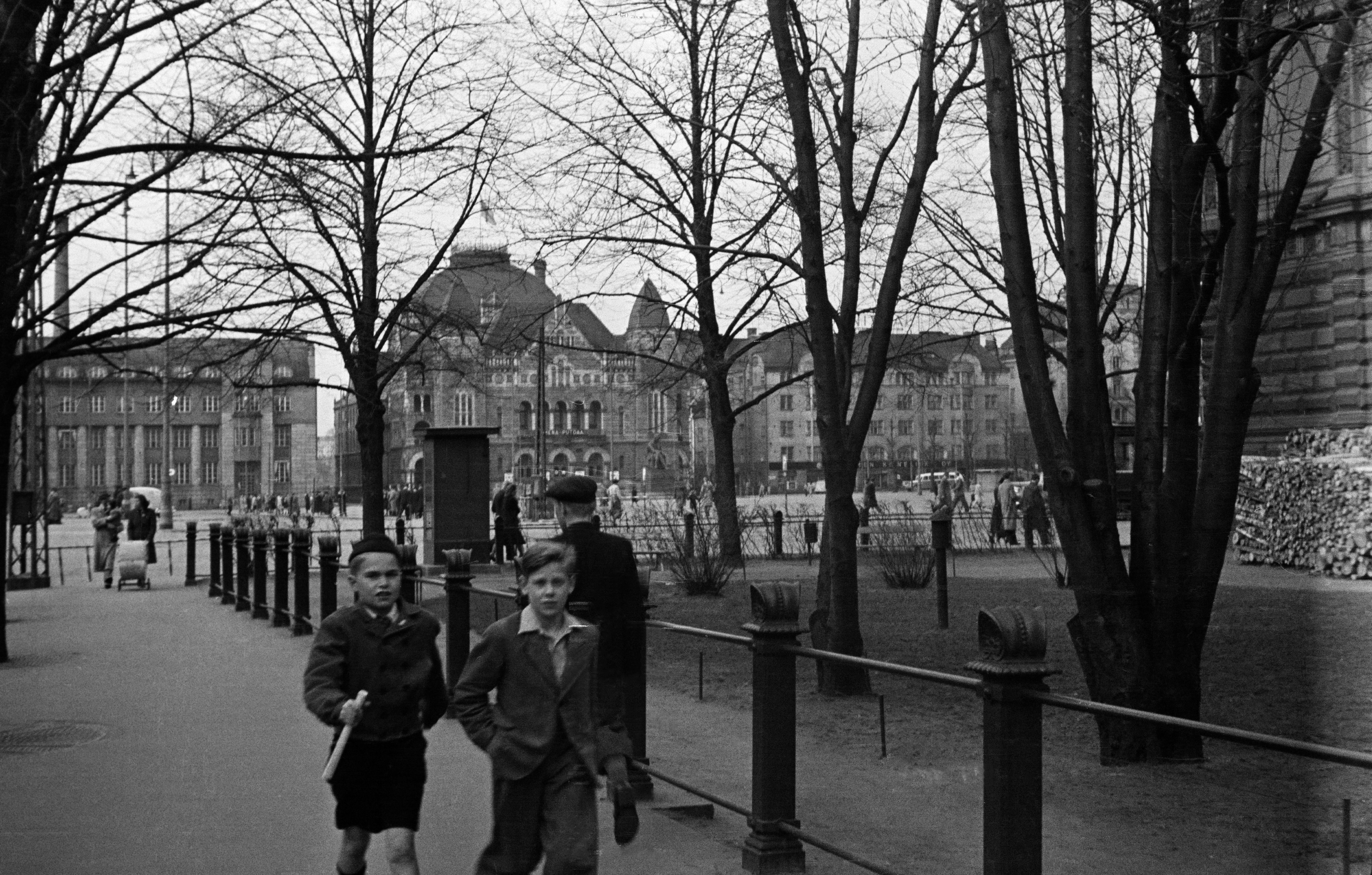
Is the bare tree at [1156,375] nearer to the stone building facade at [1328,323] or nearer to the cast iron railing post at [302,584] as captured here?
the cast iron railing post at [302,584]

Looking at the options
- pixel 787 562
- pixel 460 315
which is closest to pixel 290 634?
pixel 460 315

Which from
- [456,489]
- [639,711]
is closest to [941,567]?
[639,711]

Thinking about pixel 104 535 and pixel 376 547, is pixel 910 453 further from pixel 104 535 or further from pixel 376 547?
pixel 376 547

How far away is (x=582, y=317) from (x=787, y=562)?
8853cm

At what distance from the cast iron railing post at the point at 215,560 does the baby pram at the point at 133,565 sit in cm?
196

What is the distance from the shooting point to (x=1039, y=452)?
10.1 metres

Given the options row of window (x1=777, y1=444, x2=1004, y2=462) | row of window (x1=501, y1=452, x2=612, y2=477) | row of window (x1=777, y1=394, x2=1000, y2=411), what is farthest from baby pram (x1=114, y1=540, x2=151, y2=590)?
row of window (x1=501, y1=452, x2=612, y2=477)

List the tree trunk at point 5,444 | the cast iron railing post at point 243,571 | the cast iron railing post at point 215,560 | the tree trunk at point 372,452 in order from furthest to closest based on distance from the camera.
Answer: the cast iron railing post at point 215,560, the tree trunk at point 372,452, the cast iron railing post at point 243,571, the tree trunk at point 5,444

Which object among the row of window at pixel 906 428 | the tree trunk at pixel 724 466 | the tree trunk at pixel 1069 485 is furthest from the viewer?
the row of window at pixel 906 428

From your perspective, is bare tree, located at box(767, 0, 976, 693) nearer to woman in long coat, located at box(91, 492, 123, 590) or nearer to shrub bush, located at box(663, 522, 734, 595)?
shrub bush, located at box(663, 522, 734, 595)

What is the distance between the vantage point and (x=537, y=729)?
4.84 metres

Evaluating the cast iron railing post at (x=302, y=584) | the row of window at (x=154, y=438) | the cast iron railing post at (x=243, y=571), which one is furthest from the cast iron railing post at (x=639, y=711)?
the row of window at (x=154, y=438)

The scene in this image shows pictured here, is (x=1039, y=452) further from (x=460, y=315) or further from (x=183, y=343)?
(x=183, y=343)

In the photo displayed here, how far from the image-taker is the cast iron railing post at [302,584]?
56.0 ft
